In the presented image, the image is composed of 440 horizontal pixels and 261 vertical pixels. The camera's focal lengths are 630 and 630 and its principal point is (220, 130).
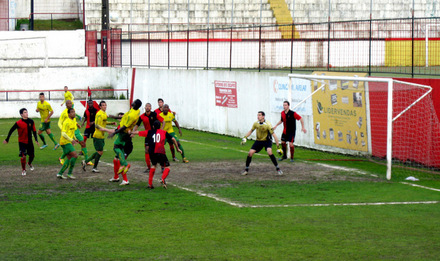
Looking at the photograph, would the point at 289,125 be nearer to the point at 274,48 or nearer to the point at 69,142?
the point at 69,142

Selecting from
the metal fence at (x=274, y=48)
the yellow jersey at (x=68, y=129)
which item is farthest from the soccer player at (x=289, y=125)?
the metal fence at (x=274, y=48)

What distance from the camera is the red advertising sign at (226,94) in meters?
29.4

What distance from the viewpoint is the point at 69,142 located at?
1814cm

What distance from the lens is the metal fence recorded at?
32.0 meters

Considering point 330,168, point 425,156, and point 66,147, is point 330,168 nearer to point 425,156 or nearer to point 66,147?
point 425,156

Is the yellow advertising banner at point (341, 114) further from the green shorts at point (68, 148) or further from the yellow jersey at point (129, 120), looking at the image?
the green shorts at point (68, 148)

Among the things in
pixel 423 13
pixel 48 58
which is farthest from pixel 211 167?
pixel 423 13

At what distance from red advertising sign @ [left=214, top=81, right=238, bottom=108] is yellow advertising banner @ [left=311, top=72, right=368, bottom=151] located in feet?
19.0

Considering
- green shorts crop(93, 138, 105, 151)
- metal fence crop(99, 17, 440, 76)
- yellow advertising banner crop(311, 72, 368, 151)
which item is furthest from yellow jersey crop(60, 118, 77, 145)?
metal fence crop(99, 17, 440, 76)

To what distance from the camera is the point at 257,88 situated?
27.7 metres

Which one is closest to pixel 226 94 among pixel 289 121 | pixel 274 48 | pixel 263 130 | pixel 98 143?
pixel 289 121

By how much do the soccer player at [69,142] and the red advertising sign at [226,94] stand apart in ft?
38.7

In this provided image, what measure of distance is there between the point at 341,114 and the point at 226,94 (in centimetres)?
821

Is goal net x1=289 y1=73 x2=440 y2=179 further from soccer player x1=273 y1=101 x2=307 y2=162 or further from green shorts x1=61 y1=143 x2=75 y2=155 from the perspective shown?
Answer: green shorts x1=61 y1=143 x2=75 y2=155
